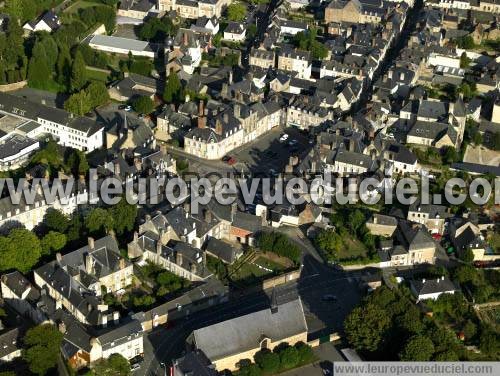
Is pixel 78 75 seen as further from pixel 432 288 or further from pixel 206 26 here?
pixel 432 288

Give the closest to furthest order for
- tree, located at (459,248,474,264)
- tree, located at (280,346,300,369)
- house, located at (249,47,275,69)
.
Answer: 1. tree, located at (280,346,300,369)
2. tree, located at (459,248,474,264)
3. house, located at (249,47,275,69)

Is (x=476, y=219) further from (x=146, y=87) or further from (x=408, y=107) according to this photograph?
(x=146, y=87)

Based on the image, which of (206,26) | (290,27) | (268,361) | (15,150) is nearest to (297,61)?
(290,27)

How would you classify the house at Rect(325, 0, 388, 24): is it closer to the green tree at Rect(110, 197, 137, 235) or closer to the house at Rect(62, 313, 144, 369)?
the green tree at Rect(110, 197, 137, 235)

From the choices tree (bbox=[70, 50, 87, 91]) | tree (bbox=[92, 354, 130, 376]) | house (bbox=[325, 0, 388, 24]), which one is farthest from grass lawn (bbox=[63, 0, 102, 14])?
tree (bbox=[92, 354, 130, 376])

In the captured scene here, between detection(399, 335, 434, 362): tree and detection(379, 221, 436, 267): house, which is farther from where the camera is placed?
detection(379, 221, 436, 267): house

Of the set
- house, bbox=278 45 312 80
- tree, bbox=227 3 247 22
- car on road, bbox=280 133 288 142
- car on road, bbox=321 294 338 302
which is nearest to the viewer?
car on road, bbox=321 294 338 302

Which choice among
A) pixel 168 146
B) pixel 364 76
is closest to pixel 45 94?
pixel 168 146
